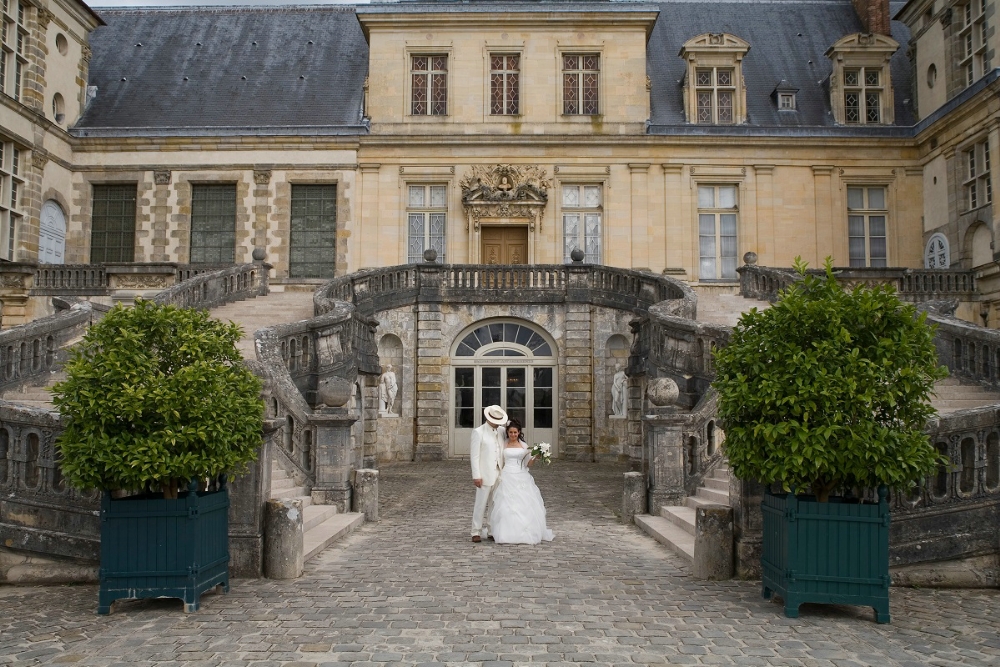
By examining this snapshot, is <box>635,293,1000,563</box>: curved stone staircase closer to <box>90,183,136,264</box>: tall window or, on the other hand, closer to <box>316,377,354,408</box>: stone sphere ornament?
<box>316,377,354,408</box>: stone sphere ornament

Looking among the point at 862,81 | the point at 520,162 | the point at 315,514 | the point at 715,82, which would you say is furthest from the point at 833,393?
the point at 862,81

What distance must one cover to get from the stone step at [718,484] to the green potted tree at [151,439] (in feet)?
18.0

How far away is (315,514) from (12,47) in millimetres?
18101

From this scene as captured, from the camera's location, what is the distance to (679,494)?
34.9 feet

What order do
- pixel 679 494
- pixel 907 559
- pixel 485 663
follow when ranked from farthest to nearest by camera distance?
pixel 679 494, pixel 907 559, pixel 485 663

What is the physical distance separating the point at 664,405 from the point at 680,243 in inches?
570

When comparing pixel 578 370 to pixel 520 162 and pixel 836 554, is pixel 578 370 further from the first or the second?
pixel 836 554

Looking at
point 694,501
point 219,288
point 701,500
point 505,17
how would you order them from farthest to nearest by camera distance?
1. point 505,17
2. point 219,288
3. point 694,501
4. point 701,500

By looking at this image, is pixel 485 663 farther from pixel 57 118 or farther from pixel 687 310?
pixel 57 118

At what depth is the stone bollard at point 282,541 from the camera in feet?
25.0

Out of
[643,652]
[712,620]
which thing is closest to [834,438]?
[712,620]

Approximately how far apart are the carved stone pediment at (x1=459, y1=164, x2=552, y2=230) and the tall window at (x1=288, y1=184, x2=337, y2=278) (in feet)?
12.4

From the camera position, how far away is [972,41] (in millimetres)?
21922

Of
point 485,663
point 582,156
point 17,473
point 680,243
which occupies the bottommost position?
point 485,663
